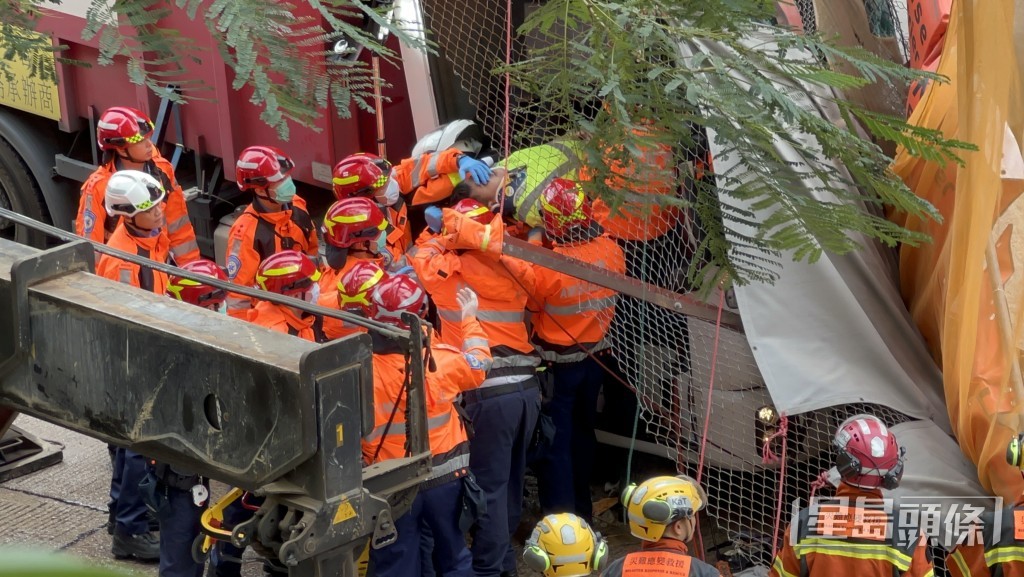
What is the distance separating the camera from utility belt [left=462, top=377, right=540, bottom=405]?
17.1ft

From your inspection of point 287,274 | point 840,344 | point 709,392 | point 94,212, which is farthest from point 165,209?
point 840,344

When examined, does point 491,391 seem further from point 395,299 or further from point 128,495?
point 128,495

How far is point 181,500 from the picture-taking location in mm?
4949

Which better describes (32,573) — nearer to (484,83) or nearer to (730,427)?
(730,427)

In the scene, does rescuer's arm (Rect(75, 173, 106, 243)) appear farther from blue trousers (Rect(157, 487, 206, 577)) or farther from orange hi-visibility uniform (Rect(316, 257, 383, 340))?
blue trousers (Rect(157, 487, 206, 577))

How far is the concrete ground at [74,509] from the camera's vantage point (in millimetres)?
5727

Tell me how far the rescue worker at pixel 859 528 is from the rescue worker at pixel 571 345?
56.3 inches

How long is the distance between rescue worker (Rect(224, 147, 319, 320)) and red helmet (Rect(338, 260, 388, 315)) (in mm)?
1164

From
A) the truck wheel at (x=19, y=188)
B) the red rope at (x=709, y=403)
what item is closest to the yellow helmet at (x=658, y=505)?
the red rope at (x=709, y=403)

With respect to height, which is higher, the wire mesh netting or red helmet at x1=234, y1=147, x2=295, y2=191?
red helmet at x1=234, y1=147, x2=295, y2=191

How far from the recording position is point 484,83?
5.79 m

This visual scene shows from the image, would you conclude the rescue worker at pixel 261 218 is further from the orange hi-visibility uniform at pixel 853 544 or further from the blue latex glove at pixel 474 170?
the orange hi-visibility uniform at pixel 853 544

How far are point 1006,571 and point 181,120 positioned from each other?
4610mm

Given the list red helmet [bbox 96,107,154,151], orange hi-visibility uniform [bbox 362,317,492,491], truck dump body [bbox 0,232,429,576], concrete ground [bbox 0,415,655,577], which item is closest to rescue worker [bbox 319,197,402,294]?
orange hi-visibility uniform [bbox 362,317,492,491]
